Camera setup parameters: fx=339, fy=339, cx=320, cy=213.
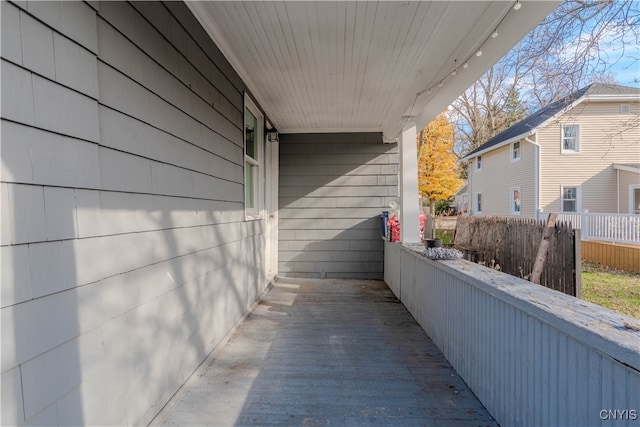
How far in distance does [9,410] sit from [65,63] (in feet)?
4.03

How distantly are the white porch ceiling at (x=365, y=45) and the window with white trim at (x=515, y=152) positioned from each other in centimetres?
1079

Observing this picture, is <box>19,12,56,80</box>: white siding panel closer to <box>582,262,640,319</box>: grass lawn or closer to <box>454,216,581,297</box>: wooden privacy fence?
<box>454,216,581,297</box>: wooden privacy fence

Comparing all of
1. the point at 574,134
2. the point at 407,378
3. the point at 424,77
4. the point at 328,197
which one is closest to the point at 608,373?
the point at 407,378

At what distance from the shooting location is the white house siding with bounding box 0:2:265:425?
3.71ft

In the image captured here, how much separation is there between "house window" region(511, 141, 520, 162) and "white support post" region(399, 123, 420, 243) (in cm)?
1108

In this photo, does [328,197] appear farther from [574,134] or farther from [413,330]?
[574,134]

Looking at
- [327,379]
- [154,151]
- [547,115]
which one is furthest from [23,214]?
[547,115]

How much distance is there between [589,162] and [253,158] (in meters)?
12.7

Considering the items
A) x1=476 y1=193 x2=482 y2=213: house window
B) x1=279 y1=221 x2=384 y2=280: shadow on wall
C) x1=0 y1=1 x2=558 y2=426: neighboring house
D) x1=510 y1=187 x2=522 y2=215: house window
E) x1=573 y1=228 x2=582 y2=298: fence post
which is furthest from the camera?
x1=476 y1=193 x2=482 y2=213: house window

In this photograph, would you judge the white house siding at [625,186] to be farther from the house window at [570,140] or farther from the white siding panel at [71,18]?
the white siding panel at [71,18]

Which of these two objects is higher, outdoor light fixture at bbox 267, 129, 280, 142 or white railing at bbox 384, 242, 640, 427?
outdoor light fixture at bbox 267, 129, 280, 142

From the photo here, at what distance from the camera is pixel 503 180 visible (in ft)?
48.1

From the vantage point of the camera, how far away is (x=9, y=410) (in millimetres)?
1076

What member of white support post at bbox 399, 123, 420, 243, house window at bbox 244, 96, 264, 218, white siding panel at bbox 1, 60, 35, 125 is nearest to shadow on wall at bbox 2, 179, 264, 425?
white siding panel at bbox 1, 60, 35, 125
